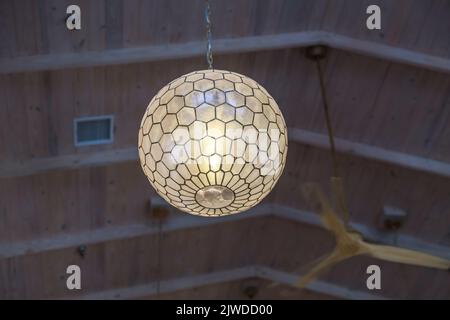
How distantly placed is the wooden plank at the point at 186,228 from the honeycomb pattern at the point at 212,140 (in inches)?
132

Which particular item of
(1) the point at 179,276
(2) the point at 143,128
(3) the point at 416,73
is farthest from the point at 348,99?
(2) the point at 143,128

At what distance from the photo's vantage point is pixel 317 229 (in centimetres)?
620

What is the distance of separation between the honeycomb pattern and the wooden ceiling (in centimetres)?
197

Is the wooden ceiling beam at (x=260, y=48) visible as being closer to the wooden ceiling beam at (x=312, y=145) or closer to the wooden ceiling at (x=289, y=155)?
the wooden ceiling at (x=289, y=155)

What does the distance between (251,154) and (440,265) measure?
83.0 inches

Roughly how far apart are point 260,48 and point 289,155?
1.16 meters

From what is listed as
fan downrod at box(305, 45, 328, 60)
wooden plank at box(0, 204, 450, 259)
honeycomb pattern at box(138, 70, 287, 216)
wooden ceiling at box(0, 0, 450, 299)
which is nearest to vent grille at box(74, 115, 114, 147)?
wooden ceiling at box(0, 0, 450, 299)

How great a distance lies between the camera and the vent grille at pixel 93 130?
489 cm

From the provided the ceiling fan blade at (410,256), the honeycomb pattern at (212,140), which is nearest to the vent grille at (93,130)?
the ceiling fan blade at (410,256)

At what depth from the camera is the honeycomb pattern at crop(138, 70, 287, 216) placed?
234 cm

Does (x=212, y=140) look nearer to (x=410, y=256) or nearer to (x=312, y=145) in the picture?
(x=410, y=256)

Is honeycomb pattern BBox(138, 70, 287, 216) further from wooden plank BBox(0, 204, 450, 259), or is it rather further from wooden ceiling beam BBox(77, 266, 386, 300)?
wooden ceiling beam BBox(77, 266, 386, 300)
